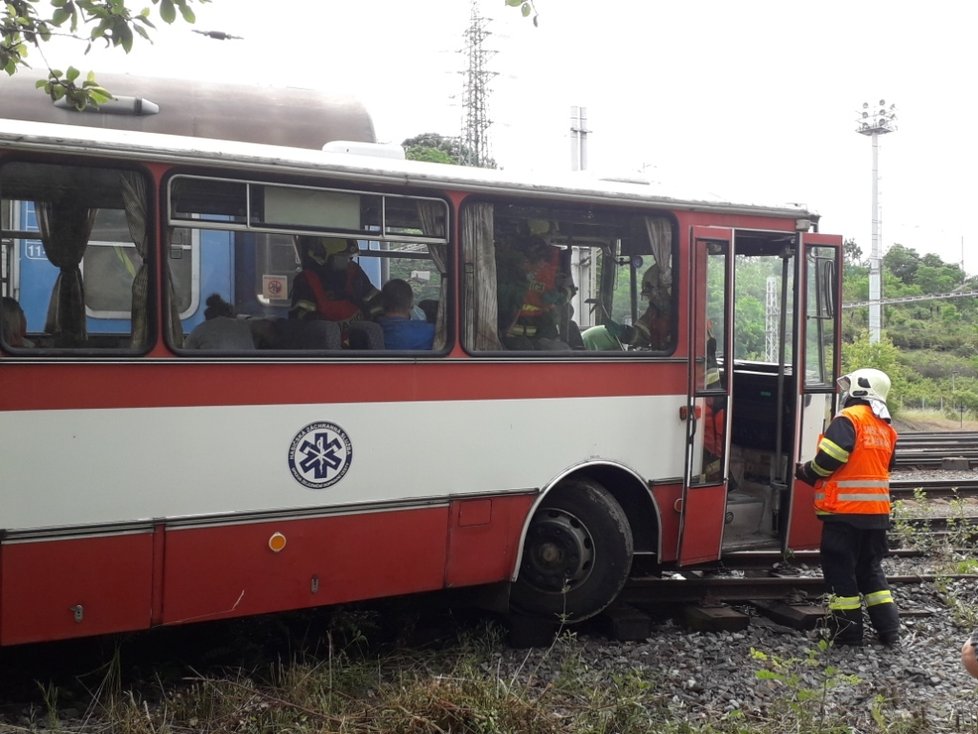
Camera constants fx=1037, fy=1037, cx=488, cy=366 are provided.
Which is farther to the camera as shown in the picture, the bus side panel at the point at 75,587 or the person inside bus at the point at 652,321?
the person inside bus at the point at 652,321

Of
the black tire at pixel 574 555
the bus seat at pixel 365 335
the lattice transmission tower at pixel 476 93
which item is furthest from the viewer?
the lattice transmission tower at pixel 476 93

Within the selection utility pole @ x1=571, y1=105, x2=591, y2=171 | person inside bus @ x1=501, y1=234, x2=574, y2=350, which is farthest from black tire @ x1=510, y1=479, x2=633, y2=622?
utility pole @ x1=571, y1=105, x2=591, y2=171

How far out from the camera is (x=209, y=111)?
7555 mm

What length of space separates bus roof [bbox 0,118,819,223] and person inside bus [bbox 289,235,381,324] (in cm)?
37

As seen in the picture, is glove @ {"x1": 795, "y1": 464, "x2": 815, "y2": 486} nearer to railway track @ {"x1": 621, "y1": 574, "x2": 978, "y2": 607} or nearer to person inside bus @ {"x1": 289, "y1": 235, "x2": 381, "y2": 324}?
railway track @ {"x1": 621, "y1": 574, "x2": 978, "y2": 607}

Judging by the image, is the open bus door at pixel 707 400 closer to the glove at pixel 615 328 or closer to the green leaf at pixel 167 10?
the glove at pixel 615 328

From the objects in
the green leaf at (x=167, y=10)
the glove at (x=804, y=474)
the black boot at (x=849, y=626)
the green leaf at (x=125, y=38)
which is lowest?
the black boot at (x=849, y=626)

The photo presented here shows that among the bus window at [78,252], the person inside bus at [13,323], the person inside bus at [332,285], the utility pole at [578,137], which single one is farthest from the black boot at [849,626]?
the utility pole at [578,137]

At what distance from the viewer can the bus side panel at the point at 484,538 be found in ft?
19.3

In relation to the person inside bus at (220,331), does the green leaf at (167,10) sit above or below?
above

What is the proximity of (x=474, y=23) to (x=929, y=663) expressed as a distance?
2784cm

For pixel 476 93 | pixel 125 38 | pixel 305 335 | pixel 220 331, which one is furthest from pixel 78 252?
pixel 476 93

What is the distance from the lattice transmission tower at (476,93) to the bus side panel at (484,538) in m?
24.7

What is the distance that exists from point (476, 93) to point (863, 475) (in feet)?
85.0
